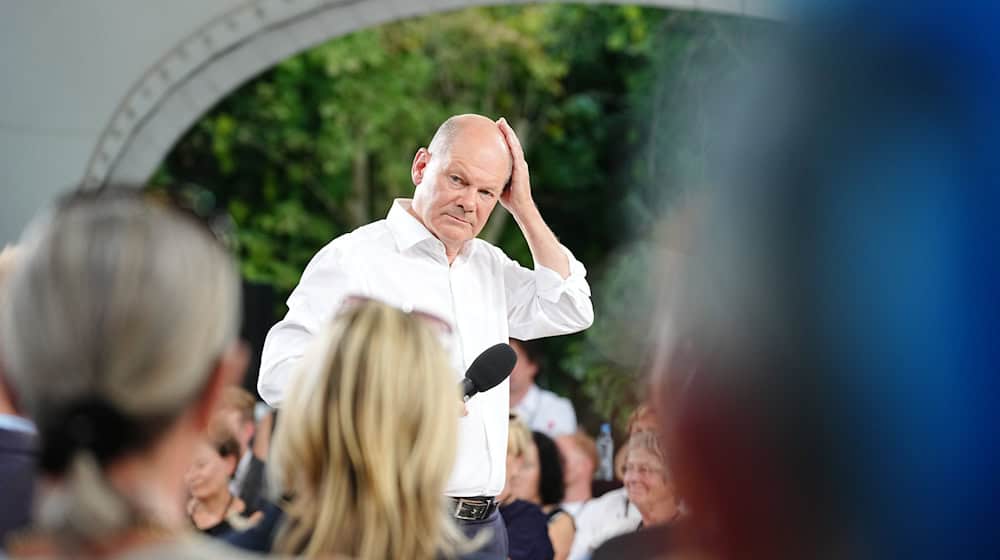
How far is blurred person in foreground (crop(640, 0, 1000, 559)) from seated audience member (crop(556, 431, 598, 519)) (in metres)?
4.53

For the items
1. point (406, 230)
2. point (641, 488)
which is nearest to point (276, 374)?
point (406, 230)

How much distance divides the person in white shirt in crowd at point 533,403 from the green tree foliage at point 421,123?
526 cm

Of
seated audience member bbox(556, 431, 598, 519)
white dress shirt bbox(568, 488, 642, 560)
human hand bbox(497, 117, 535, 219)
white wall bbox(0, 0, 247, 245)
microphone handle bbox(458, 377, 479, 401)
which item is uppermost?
white wall bbox(0, 0, 247, 245)

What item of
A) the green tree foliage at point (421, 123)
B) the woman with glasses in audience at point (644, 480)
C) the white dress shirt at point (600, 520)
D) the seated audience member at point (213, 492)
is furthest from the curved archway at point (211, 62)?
Result: the green tree foliage at point (421, 123)

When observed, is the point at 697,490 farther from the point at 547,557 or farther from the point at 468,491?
the point at 547,557

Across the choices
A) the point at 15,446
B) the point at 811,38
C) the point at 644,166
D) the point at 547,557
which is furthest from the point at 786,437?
the point at 644,166

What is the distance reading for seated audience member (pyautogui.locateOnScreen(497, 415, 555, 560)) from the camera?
15.9 feet

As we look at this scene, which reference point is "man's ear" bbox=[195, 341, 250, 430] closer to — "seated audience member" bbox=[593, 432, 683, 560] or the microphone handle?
the microphone handle

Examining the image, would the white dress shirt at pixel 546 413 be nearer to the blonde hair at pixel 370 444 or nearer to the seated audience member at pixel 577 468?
the seated audience member at pixel 577 468

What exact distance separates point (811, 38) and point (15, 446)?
64.8 inches

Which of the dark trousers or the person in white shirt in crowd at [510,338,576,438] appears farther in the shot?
the person in white shirt in crowd at [510,338,576,438]

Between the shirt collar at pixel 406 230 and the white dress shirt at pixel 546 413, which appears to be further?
the white dress shirt at pixel 546 413

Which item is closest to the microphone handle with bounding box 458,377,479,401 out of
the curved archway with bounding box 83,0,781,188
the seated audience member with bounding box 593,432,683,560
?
the seated audience member with bounding box 593,432,683,560

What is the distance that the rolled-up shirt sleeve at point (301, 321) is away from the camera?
2.76 metres
